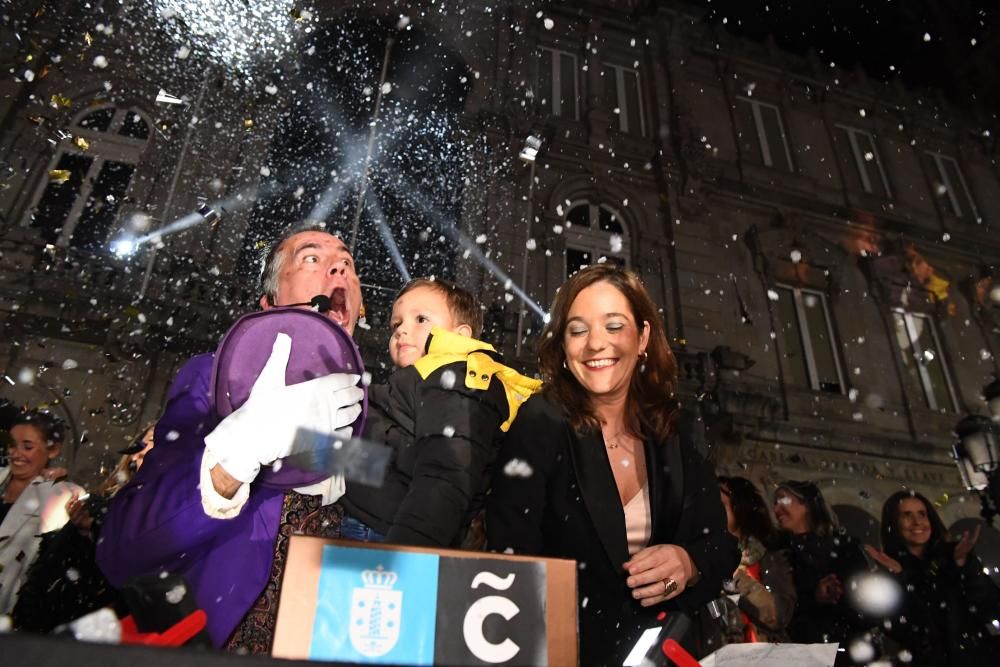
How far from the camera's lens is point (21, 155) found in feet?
36.6

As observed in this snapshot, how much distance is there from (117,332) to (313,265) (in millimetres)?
9321

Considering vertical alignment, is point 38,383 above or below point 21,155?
below

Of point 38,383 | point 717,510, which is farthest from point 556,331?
point 38,383

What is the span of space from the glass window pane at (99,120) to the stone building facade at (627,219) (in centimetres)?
6

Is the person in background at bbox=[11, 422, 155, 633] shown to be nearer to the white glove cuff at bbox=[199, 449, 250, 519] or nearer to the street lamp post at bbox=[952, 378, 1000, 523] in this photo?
the white glove cuff at bbox=[199, 449, 250, 519]

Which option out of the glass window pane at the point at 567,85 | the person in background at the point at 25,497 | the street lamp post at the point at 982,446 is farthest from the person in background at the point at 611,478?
the glass window pane at the point at 567,85

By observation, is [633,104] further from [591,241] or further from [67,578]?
[67,578]

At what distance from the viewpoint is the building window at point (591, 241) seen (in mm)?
13068

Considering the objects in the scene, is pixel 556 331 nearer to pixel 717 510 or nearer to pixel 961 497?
pixel 717 510

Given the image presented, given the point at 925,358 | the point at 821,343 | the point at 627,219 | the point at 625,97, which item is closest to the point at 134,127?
the point at 627,219

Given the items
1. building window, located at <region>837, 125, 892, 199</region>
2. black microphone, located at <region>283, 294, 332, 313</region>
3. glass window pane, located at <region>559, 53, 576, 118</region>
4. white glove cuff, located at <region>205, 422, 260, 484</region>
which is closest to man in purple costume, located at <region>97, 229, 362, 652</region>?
white glove cuff, located at <region>205, 422, 260, 484</region>

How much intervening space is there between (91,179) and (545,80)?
10555 mm

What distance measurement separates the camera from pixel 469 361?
2.21m

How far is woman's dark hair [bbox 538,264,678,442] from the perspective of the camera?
94.4 inches
